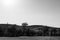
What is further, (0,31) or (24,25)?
(24,25)

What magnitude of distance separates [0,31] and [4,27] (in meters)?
3.08

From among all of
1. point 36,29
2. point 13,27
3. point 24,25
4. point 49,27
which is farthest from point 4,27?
point 49,27

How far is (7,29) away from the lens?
152 feet

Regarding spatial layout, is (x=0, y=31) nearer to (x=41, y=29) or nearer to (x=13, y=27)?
(x=13, y=27)

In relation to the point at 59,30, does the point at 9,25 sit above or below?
above

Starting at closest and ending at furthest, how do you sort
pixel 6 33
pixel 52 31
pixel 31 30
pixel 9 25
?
pixel 6 33 < pixel 9 25 < pixel 31 30 < pixel 52 31

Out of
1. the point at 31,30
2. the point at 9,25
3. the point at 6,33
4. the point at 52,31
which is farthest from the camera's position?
the point at 52,31

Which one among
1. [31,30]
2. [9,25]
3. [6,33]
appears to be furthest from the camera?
[31,30]

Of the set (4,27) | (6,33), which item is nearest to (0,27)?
(4,27)

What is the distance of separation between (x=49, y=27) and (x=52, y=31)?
137 inches

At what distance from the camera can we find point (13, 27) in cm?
4716

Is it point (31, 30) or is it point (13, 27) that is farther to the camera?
point (31, 30)

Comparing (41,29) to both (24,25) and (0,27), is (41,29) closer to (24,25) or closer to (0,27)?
(24,25)

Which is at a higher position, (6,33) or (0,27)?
(0,27)
